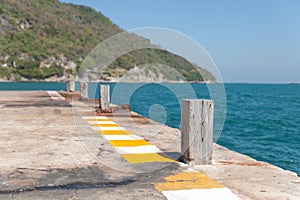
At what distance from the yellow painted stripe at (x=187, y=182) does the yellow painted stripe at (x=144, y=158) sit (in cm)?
98

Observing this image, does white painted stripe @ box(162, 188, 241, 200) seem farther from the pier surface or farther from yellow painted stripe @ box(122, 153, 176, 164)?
yellow painted stripe @ box(122, 153, 176, 164)

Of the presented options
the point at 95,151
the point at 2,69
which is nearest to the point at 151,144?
the point at 95,151

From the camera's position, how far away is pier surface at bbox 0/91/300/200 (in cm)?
449

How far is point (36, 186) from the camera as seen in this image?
4.65m

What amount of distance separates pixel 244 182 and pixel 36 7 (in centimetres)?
19065

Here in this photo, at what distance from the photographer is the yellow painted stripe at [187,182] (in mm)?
4691

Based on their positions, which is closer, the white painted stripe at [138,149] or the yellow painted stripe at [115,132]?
the white painted stripe at [138,149]

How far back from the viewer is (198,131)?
19.3 ft

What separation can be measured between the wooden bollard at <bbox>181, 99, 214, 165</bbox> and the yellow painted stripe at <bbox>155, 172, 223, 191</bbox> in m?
0.58

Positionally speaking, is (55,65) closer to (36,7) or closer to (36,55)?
(36,55)

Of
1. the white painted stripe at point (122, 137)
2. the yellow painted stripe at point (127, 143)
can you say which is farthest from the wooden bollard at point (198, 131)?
the white painted stripe at point (122, 137)

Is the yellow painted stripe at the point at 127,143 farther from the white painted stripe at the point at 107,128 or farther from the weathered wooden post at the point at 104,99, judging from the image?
the weathered wooden post at the point at 104,99

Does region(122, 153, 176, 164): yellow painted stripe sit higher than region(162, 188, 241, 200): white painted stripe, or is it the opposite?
region(122, 153, 176, 164): yellow painted stripe

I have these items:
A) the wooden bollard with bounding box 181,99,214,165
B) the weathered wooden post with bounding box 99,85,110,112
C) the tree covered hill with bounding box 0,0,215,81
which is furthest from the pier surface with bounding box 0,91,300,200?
the tree covered hill with bounding box 0,0,215,81
